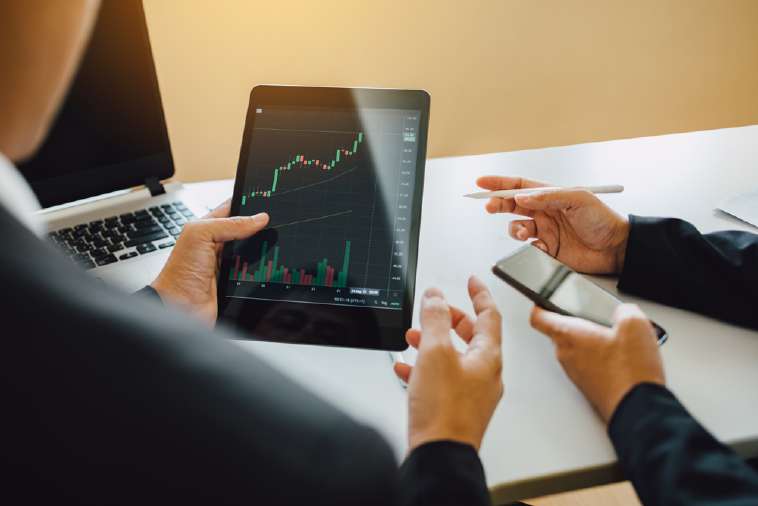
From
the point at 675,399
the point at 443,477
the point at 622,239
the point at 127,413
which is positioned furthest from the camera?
the point at 622,239

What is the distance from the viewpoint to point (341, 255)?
29.9 inches

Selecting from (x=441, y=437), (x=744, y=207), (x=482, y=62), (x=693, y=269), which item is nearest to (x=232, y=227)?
(x=441, y=437)

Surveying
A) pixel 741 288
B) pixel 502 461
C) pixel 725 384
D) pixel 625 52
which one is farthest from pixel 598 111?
pixel 502 461

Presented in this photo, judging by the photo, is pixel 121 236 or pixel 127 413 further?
pixel 121 236

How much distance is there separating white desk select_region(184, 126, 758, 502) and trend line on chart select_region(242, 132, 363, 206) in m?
0.20

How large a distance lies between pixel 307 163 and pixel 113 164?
423mm

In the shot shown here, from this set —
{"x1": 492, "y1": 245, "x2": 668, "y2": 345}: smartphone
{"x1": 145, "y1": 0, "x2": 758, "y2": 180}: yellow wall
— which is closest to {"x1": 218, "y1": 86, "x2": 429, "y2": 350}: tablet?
{"x1": 492, "y1": 245, "x2": 668, "y2": 345}: smartphone

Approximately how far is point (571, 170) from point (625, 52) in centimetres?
100

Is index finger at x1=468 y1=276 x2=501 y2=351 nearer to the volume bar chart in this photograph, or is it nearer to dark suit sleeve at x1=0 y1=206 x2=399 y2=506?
the volume bar chart

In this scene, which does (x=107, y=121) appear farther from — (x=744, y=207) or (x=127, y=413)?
(x=744, y=207)

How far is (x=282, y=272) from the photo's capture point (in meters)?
0.76

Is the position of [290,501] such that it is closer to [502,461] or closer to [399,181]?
[502,461]

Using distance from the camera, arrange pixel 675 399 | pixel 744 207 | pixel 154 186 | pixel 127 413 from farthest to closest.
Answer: pixel 154 186, pixel 744 207, pixel 675 399, pixel 127 413

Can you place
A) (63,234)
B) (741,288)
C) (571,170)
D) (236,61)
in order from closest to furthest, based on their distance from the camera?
(741,288) → (63,234) → (571,170) → (236,61)
